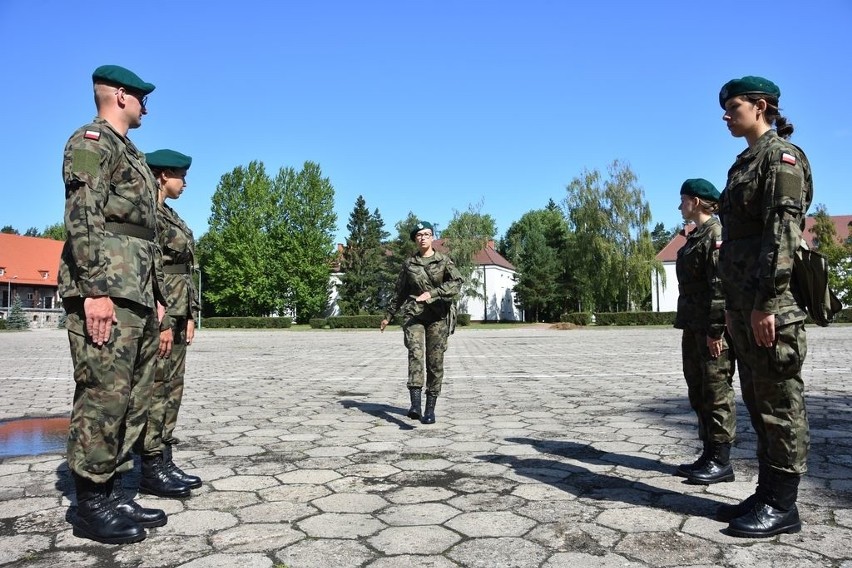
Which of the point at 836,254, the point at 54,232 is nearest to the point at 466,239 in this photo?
the point at 836,254

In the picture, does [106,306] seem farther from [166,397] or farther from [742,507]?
[742,507]

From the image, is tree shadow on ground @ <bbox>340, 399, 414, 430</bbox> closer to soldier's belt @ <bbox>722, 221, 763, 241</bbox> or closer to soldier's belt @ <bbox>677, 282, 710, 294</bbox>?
soldier's belt @ <bbox>677, 282, 710, 294</bbox>

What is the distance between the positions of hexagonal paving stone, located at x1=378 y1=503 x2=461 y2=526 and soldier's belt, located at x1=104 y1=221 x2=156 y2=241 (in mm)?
2026

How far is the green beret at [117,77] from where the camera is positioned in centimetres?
346

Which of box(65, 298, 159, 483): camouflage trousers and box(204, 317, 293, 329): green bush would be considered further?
box(204, 317, 293, 329): green bush

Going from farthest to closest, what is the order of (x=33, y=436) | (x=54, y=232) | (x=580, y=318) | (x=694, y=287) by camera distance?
(x=54, y=232)
(x=580, y=318)
(x=33, y=436)
(x=694, y=287)

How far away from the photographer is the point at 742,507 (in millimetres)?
3334

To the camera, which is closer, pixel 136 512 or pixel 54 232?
pixel 136 512

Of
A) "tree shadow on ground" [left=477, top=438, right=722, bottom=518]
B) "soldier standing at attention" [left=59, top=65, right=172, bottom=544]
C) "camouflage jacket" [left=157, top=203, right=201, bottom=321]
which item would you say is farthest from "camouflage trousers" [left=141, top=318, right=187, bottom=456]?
"tree shadow on ground" [left=477, top=438, right=722, bottom=518]

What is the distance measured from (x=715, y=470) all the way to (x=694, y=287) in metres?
1.22

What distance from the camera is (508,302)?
80.9 meters

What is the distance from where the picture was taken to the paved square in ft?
9.70

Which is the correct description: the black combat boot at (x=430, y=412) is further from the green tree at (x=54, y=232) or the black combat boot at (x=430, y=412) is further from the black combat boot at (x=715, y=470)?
the green tree at (x=54, y=232)

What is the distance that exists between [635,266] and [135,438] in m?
45.5
